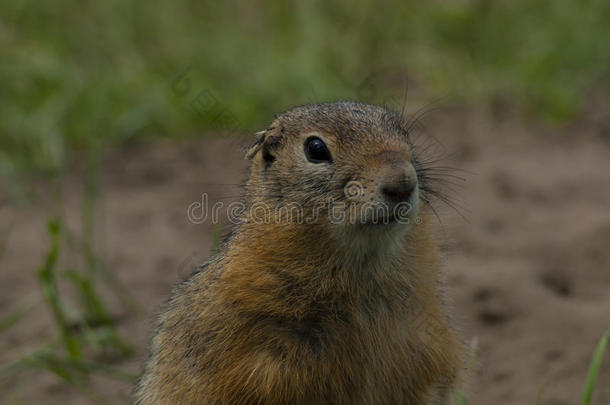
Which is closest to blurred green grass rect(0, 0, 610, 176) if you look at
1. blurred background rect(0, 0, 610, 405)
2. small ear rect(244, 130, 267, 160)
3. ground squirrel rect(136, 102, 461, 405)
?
blurred background rect(0, 0, 610, 405)

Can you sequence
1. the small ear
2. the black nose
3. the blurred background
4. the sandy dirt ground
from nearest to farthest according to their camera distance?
1. the black nose
2. the small ear
3. the sandy dirt ground
4. the blurred background

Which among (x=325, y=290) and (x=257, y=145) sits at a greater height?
(x=257, y=145)

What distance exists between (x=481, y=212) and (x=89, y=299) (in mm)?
2769

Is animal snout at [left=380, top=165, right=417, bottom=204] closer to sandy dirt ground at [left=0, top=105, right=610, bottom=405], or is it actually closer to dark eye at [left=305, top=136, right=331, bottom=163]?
dark eye at [left=305, top=136, right=331, bottom=163]

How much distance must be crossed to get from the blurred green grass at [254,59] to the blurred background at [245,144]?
2cm

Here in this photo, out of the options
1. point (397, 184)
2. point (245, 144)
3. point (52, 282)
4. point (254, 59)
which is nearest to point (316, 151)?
point (397, 184)

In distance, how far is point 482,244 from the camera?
5574 mm

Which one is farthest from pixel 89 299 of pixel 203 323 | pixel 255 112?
pixel 255 112

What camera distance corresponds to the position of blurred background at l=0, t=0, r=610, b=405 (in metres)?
4.55

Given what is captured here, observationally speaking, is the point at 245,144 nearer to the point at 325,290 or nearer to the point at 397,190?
the point at 325,290

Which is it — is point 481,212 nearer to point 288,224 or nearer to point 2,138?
point 288,224

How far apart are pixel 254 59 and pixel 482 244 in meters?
3.80

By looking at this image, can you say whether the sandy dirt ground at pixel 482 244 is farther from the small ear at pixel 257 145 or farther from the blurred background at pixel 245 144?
the small ear at pixel 257 145

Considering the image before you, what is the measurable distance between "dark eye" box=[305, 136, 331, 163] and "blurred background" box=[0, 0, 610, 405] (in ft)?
2.24
